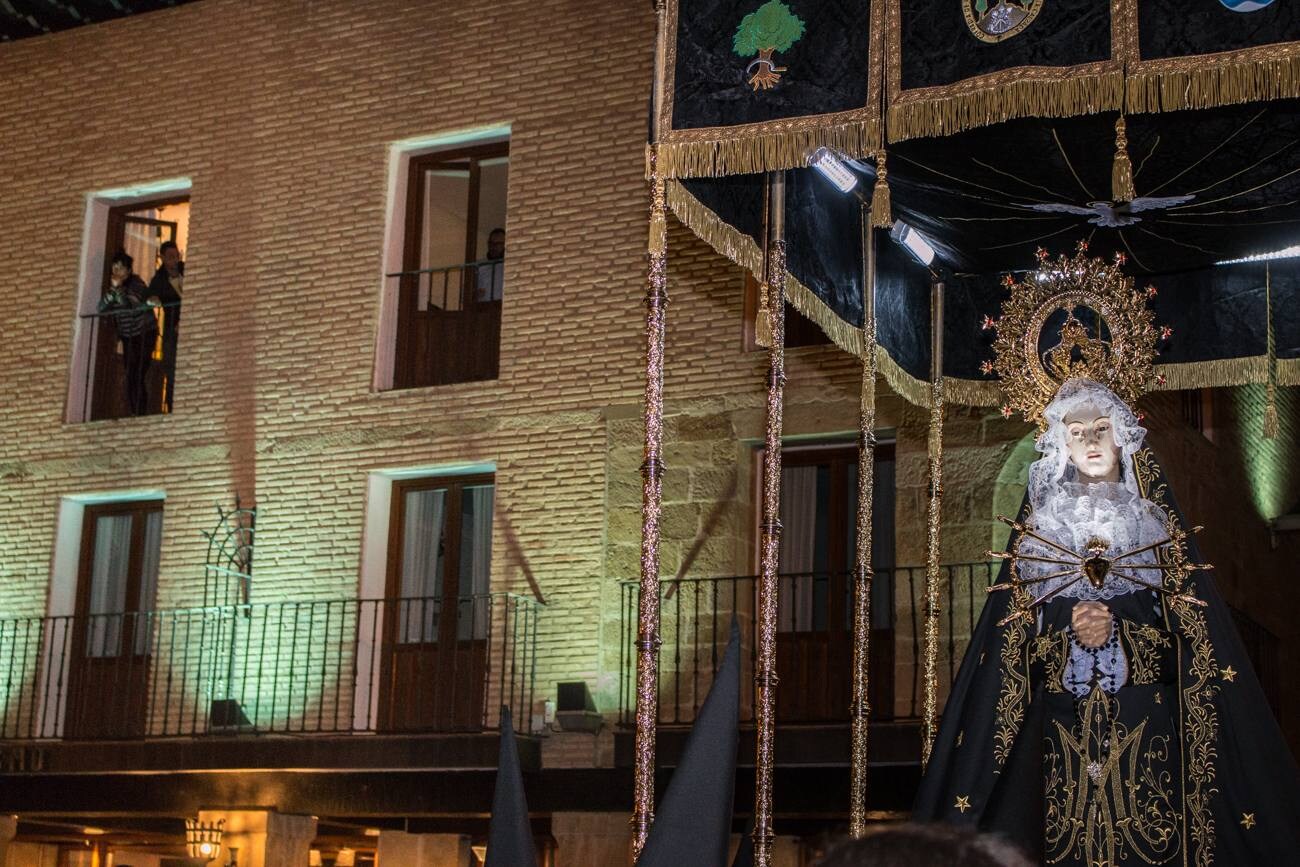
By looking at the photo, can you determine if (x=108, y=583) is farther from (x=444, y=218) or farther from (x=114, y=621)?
(x=444, y=218)

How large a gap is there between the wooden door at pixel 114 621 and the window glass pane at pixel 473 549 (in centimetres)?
266

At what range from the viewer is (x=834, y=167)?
7.80m

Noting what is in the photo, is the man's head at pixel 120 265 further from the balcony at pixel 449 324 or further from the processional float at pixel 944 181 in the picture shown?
the processional float at pixel 944 181

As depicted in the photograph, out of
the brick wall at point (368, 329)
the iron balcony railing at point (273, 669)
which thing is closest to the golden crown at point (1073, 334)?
the brick wall at point (368, 329)

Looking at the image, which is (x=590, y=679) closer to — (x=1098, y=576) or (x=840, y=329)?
(x=840, y=329)

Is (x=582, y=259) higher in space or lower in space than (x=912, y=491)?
higher

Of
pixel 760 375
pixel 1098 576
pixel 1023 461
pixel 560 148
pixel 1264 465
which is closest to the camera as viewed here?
pixel 1098 576

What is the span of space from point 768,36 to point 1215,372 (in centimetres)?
306

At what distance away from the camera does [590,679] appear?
532 inches

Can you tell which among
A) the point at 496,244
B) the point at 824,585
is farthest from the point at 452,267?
the point at 824,585

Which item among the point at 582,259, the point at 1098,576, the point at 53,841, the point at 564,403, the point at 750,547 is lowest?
the point at 53,841

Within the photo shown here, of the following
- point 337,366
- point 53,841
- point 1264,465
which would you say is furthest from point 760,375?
point 53,841

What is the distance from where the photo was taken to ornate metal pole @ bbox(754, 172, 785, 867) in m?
7.80

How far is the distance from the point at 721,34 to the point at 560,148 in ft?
22.9
